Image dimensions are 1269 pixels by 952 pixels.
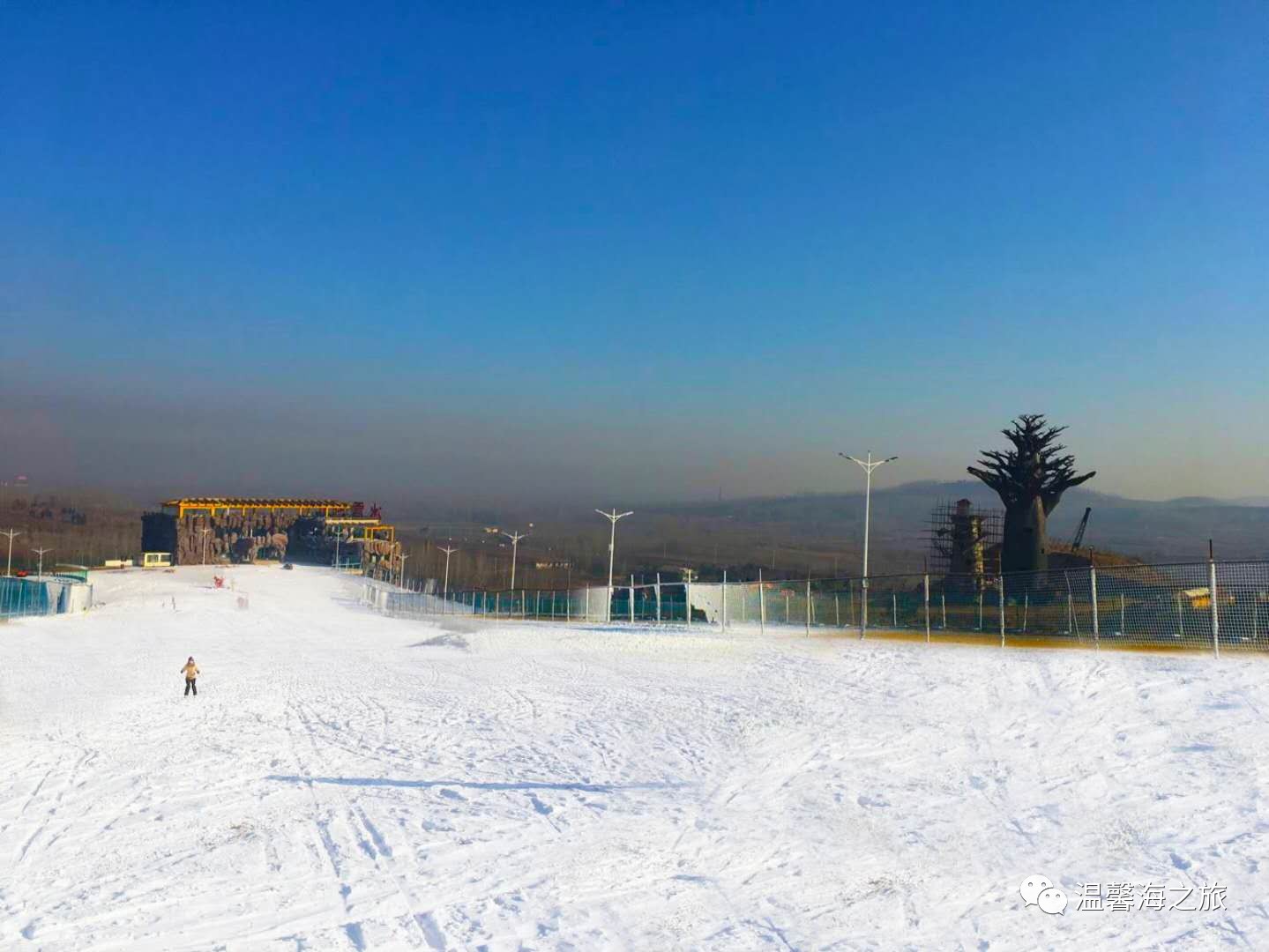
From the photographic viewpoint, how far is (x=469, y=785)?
14109mm

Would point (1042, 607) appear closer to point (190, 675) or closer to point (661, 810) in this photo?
point (661, 810)

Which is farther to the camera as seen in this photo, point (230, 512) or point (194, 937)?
point (230, 512)

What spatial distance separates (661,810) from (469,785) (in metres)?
3.05

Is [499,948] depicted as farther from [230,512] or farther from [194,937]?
[230,512]

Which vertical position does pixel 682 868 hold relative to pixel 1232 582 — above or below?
below

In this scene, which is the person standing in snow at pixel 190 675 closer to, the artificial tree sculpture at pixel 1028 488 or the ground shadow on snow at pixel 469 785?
the ground shadow on snow at pixel 469 785

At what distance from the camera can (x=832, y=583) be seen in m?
43.0

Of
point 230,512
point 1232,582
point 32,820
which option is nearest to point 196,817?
point 32,820

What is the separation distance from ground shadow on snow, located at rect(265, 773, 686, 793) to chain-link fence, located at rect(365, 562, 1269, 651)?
13.5 metres

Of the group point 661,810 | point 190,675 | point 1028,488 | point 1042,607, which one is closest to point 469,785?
point 661,810

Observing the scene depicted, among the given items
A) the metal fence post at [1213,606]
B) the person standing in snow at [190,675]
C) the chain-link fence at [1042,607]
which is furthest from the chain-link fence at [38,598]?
the metal fence post at [1213,606]

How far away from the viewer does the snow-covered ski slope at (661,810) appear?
884 cm

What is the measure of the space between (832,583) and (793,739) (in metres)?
27.4

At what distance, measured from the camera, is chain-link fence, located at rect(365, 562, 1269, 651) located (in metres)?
22.3
